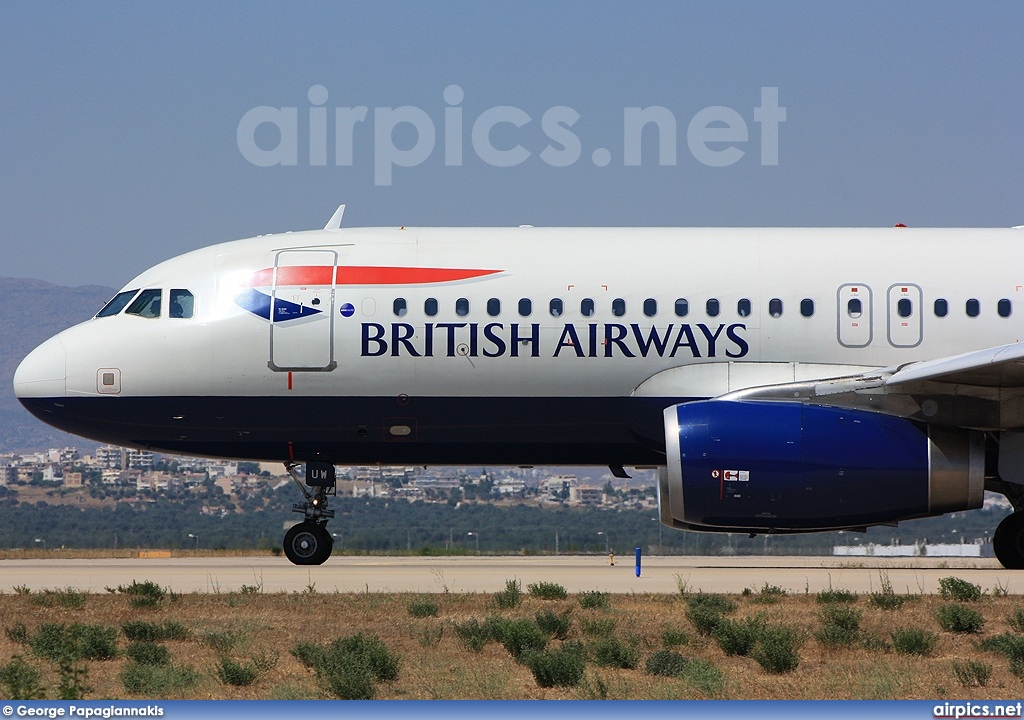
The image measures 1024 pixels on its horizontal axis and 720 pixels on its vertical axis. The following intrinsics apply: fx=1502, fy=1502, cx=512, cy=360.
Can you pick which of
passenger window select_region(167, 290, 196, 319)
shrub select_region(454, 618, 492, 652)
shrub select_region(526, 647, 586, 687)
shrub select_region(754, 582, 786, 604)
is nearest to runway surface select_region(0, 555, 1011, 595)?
shrub select_region(754, 582, 786, 604)

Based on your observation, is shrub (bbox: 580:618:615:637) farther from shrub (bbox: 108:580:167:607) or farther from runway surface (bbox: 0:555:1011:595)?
shrub (bbox: 108:580:167:607)

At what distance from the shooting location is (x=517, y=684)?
45.2 feet

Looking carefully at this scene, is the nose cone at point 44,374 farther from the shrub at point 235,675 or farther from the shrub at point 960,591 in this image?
the shrub at point 960,591

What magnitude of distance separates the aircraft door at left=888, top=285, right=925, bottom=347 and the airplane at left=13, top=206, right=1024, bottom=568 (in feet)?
0.10

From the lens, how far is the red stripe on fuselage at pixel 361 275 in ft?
73.0

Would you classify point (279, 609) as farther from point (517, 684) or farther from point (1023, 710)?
point (1023, 710)

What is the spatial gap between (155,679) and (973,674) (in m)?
7.36

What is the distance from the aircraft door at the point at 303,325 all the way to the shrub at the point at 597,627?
7236mm

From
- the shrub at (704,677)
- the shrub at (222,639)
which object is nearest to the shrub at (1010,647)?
the shrub at (704,677)

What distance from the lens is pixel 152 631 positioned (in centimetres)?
1602

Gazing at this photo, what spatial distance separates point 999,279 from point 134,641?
44.1ft

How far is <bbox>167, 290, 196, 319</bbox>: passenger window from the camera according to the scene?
22656 mm

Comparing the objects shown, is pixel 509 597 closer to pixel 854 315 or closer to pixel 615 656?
pixel 615 656

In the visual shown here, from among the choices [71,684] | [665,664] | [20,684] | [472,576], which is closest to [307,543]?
[472,576]
